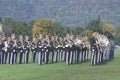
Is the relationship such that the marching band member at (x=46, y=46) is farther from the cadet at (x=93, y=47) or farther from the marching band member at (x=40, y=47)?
the cadet at (x=93, y=47)

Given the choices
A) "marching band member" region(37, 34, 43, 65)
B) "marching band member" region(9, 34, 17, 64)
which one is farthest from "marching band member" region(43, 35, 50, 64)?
"marching band member" region(9, 34, 17, 64)

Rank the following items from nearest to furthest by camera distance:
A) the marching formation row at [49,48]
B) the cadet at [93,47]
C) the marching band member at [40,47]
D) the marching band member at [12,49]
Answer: the cadet at [93,47] < the marching formation row at [49,48] < the marching band member at [40,47] < the marching band member at [12,49]

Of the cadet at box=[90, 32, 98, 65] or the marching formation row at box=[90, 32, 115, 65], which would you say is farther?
the marching formation row at box=[90, 32, 115, 65]

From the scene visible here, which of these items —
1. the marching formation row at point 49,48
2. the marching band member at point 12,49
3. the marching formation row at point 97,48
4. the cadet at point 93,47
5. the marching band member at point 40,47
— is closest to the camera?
the cadet at point 93,47

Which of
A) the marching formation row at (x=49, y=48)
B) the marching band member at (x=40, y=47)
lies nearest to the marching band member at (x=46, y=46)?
the marching formation row at (x=49, y=48)

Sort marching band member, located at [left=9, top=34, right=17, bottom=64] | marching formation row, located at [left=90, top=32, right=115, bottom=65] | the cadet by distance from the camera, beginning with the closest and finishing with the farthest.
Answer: the cadet
marching formation row, located at [left=90, top=32, right=115, bottom=65]
marching band member, located at [left=9, top=34, right=17, bottom=64]

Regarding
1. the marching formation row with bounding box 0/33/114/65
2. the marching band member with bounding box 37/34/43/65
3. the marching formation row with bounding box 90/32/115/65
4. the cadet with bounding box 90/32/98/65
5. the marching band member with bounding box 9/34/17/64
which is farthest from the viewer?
the marching band member with bounding box 9/34/17/64

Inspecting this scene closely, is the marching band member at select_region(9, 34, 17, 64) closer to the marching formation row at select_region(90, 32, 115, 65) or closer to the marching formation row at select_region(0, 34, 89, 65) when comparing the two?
the marching formation row at select_region(0, 34, 89, 65)

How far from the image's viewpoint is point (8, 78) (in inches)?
882

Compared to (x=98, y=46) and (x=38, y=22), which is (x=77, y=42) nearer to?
(x=98, y=46)

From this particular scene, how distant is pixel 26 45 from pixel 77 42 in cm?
334

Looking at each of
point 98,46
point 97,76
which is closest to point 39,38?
point 98,46

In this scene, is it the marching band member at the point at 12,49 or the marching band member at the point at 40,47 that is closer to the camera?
the marching band member at the point at 40,47

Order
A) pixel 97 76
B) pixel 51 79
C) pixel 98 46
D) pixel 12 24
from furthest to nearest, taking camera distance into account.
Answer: pixel 12 24
pixel 98 46
pixel 97 76
pixel 51 79
